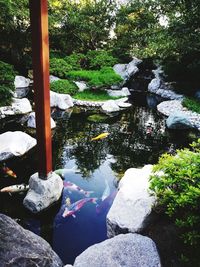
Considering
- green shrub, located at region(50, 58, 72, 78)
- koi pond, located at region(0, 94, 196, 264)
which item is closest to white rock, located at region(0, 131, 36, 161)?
koi pond, located at region(0, 94, 196, 264)

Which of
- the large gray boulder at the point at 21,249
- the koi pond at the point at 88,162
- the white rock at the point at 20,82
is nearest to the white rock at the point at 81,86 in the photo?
the koi pond at the point at 88,162

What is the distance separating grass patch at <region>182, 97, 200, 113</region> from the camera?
1199 centimetres

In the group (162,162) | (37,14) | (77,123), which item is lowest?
(77,123)

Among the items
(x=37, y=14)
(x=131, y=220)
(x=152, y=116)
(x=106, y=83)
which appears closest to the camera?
(x=37, y=14)

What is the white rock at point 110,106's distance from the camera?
12453mm

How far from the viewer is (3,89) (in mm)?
10719

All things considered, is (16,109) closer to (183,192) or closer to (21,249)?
(21,249)

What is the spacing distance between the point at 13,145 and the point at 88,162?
84.1 inches

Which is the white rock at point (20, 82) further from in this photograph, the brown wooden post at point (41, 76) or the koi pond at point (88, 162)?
the brown wooden post at point (41, 76)

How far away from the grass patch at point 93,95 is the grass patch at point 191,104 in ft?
11.9

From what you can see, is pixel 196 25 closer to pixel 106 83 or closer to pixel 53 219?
pixel 106 83

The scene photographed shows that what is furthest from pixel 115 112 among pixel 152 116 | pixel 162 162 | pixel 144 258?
pixel 144 258

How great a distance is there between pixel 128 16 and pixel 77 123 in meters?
11.2

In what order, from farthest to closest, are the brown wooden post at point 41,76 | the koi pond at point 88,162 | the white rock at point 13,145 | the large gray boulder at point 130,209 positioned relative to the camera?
the white rock at point 13,145, the koi pond at point 88,162, the large gray boulder at point 130,209, the brown wooden post at point 41,76
